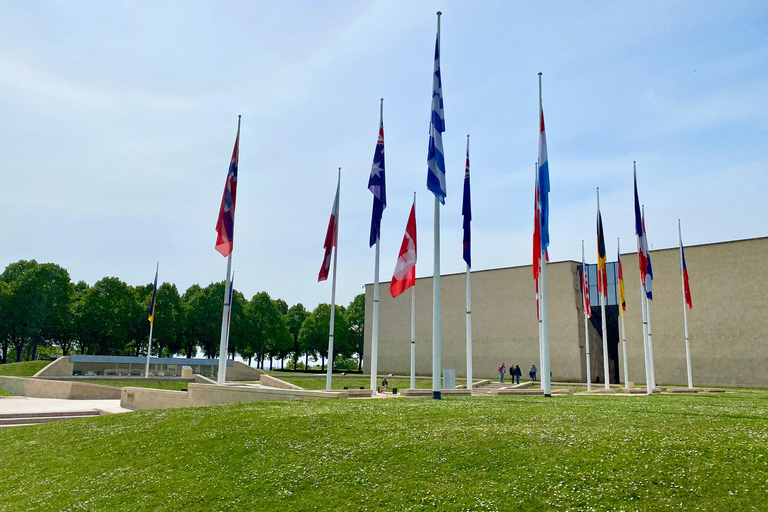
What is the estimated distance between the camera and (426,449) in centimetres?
1010

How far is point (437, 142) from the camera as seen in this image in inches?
728

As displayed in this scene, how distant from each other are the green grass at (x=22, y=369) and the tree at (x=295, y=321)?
153 ft

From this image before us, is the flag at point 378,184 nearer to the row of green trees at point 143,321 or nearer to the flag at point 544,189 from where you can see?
the flag at point 544,189

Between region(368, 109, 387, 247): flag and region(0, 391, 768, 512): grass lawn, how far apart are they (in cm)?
1016

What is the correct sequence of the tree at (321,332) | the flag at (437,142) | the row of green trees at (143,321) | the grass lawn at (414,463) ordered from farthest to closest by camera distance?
the tree at (321,332) → the row of green trees at (143,321) → the flag at (437,142) → the grass lawn at (414,463)

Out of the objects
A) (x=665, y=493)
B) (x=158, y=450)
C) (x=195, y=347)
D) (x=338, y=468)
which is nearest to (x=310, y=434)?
(x=338, y=468)

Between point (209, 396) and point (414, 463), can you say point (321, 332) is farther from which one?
point (414, 463)

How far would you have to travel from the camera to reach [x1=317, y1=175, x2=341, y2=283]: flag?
24250 mm

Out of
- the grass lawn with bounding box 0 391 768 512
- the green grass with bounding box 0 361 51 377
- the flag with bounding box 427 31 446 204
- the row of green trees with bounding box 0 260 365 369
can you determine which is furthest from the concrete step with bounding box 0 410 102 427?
the row of green trees with bounding box 0 260 365 369

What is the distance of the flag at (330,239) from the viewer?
24.2 meters

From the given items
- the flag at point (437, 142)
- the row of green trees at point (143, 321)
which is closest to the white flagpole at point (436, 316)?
the flag at point (437, 142)

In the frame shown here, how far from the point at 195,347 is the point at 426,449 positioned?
81640 mm

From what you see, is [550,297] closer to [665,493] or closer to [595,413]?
[595,413]

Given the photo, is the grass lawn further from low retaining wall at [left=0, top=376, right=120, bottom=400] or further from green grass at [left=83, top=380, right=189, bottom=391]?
green grass at [left=83, top=380, right=189, bottom=391]
